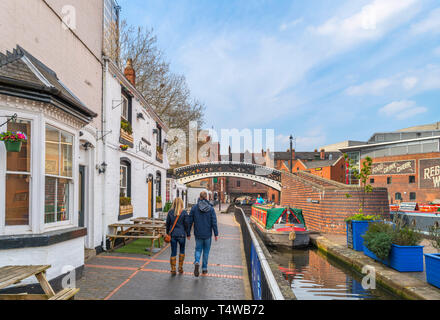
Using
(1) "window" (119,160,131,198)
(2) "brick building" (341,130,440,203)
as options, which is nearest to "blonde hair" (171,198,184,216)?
(1) "window" (119,160,131,198)

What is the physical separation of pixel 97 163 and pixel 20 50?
3764mm

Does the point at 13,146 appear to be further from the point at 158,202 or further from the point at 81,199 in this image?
the point at 158,202

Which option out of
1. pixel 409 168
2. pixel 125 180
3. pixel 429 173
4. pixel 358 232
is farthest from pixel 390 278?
pixel 409 168

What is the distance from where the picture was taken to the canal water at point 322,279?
25.6 feet

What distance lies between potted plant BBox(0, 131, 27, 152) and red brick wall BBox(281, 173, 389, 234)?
45.1 feet

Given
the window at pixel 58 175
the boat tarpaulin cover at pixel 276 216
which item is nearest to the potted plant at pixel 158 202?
the boat tarpaulin cover at pixel 276 216

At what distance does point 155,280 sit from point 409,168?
40.5m

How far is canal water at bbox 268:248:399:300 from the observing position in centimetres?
781

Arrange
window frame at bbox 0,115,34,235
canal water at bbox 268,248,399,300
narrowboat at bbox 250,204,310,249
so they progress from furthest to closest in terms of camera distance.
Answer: narrowboat at bbox 250,204,310,249
canal water at bbox 268,248,399,300
window frame at bbox 0,115,34,235

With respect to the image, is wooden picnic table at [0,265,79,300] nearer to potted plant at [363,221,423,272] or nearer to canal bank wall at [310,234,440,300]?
canal bank wall at [310,234,440,300]

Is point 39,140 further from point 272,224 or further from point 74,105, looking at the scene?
point 272,224

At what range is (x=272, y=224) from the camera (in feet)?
49.7

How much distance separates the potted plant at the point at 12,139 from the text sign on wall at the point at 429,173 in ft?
134
